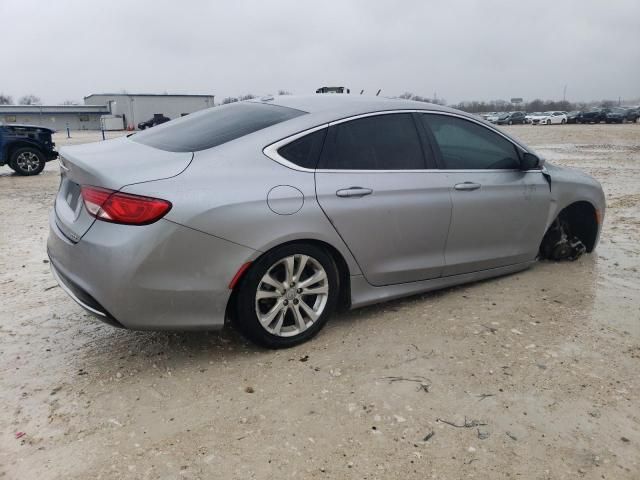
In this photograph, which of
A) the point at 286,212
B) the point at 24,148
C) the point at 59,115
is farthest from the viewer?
the point at 59,115

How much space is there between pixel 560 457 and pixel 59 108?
80.0m

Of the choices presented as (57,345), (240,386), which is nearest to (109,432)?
(240,386)

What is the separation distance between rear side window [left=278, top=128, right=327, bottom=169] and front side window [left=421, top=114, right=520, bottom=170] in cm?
98

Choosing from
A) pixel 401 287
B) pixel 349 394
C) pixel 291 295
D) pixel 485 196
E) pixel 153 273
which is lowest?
pixel 349 394

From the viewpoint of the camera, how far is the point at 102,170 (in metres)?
2.93

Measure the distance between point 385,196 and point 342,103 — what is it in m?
0.73

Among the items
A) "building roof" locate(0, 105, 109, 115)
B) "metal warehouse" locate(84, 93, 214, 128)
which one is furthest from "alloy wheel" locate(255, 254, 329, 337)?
"building roof" locate(0, 105, 109, 115)

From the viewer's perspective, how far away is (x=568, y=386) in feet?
9.51

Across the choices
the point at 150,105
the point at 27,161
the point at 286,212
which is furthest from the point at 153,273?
the point at 150,105

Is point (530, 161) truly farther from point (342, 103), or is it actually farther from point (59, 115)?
point (59, 115)

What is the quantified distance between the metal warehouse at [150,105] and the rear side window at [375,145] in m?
61.1

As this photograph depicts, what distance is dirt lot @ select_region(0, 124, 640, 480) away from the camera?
2.33m

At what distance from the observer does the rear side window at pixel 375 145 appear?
11.2 ft

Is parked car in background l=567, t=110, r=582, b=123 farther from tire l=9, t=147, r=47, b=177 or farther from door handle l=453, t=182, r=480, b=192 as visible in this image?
door handle l=453, t=182, r=480, b=192
